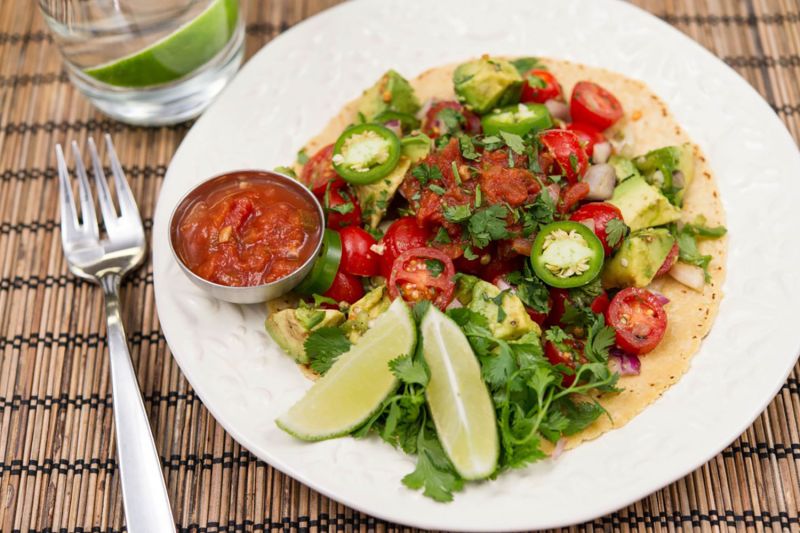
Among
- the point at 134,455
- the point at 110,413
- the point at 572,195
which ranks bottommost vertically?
the point at 110,413

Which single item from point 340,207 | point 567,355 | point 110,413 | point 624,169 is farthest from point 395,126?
point 110,413

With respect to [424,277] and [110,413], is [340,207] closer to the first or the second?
[424,277]

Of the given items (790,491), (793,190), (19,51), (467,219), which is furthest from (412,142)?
(19,51)

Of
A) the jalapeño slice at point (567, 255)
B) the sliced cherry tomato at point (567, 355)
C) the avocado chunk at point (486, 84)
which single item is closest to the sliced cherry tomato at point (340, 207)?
the avocado chunk at point (486, 84)

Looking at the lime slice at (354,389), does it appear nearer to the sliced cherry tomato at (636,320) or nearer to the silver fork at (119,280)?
the silver fork at (119,280)

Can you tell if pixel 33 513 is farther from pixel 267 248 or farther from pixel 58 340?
pixel 267 248
